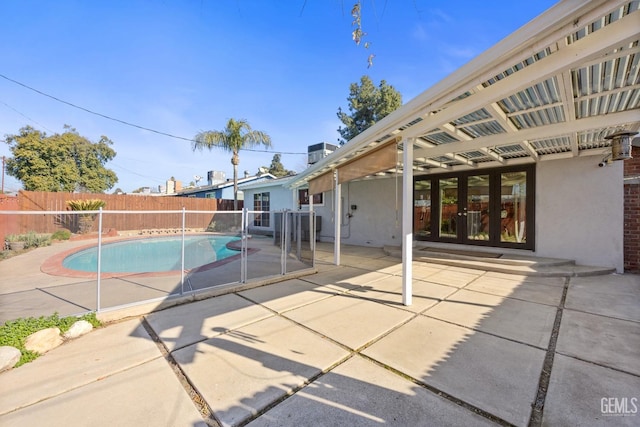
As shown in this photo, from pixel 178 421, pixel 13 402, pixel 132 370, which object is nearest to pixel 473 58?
pixel 178 421

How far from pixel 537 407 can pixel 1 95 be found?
18289mm

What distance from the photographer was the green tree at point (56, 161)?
61.6 ft

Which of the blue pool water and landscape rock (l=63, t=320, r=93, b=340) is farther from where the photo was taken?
the blue pool water

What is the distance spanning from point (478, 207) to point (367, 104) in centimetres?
1467

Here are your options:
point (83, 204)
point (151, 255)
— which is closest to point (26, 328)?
point (151, 255)

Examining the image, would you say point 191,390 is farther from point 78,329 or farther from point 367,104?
point 367,104

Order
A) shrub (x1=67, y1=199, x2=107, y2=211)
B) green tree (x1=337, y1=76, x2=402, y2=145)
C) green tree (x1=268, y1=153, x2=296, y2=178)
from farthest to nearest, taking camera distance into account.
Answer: green tree (x1=268, y1=153, x2=296, y2=178), green tree (x1=337, y1=76, x2=402, y2=145), shrub (x1=67, y1=199, x2=107, y2=211)

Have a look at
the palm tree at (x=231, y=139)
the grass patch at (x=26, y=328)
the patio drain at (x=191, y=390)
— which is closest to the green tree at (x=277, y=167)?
the palm tree at (x=231, y=139)

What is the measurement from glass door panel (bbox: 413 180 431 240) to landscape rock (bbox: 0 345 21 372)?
8926mm

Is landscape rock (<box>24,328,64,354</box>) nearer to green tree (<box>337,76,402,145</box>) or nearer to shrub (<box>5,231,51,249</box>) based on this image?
shrub (<box>5,231,51,249</box>)

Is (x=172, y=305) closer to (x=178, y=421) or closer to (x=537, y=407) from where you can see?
(x=178, y=421)

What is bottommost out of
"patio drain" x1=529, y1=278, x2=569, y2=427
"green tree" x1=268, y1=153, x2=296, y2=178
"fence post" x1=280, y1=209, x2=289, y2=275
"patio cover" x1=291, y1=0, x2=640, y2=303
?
"patio drain" x1=529, y1=278, x2=569, y2=427

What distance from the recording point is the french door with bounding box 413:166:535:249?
6977 mm

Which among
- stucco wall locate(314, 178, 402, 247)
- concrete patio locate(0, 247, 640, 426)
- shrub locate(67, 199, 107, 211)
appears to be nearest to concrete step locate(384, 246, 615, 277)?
concrete patio locate(0, 247, 640, 426)
